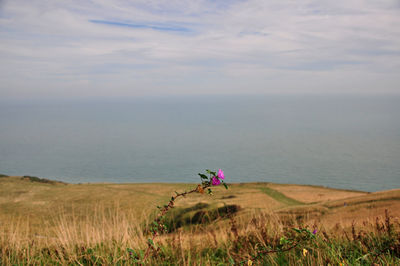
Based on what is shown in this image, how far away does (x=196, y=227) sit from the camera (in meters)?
4.01

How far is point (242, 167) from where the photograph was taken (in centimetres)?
4069

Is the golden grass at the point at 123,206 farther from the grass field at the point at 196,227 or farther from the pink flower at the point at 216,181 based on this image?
the pink flower at the point at 216,181

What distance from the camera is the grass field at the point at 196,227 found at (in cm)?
289

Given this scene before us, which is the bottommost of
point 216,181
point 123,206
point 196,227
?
point 123,206

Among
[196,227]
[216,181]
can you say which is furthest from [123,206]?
[216,181]

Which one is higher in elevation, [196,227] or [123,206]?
[196,227]

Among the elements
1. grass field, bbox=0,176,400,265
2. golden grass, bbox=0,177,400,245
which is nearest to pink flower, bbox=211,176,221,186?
grass field, bbox=0,176,400,265

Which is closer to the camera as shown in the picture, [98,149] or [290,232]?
[290,232]

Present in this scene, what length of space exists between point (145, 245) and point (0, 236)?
7.54ft

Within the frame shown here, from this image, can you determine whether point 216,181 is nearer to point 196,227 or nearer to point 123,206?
point 196,227

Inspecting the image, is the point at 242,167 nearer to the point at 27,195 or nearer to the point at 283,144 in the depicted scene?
the point at 283,144

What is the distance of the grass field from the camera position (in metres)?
2.89

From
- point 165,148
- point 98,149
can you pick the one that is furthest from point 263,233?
point 98,149

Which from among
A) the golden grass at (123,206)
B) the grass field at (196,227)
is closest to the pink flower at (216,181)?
the grass field at (196,227)
